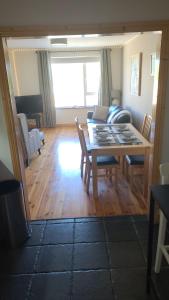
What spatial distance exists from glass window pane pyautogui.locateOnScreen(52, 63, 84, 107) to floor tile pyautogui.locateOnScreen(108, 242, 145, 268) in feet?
19.2

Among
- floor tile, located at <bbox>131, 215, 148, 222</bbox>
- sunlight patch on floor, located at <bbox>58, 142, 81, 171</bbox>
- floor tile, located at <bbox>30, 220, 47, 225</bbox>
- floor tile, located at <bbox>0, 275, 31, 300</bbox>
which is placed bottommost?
floor tile, located at <bbox>0, 275, 31, 300</bbox>

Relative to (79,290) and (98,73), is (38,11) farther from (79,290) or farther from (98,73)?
(98,73)

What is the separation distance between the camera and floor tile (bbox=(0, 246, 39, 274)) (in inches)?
78.4

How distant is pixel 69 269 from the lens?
197 centimetres

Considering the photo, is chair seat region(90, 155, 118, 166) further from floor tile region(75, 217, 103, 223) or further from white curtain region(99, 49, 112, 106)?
white curtain region(99, 49, 112, 106)

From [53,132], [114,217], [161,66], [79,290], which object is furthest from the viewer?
[53,132]

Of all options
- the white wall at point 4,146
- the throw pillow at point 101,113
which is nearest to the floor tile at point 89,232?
the white wall at point 4,146

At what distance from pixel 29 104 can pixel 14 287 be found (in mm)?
5612

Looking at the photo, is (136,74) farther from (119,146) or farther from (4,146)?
(4,146)

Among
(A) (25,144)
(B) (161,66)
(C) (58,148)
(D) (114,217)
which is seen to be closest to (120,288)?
(D) (114,217)

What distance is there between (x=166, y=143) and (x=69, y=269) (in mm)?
1476

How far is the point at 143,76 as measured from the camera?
4633mm

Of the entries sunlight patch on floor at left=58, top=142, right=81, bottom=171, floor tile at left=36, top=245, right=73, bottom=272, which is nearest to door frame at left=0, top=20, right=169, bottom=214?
floor tile at left=36, top=245, right=73, bottom=272

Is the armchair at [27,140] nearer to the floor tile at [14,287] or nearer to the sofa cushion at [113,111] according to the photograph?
the sofa cushion at [113,111]
